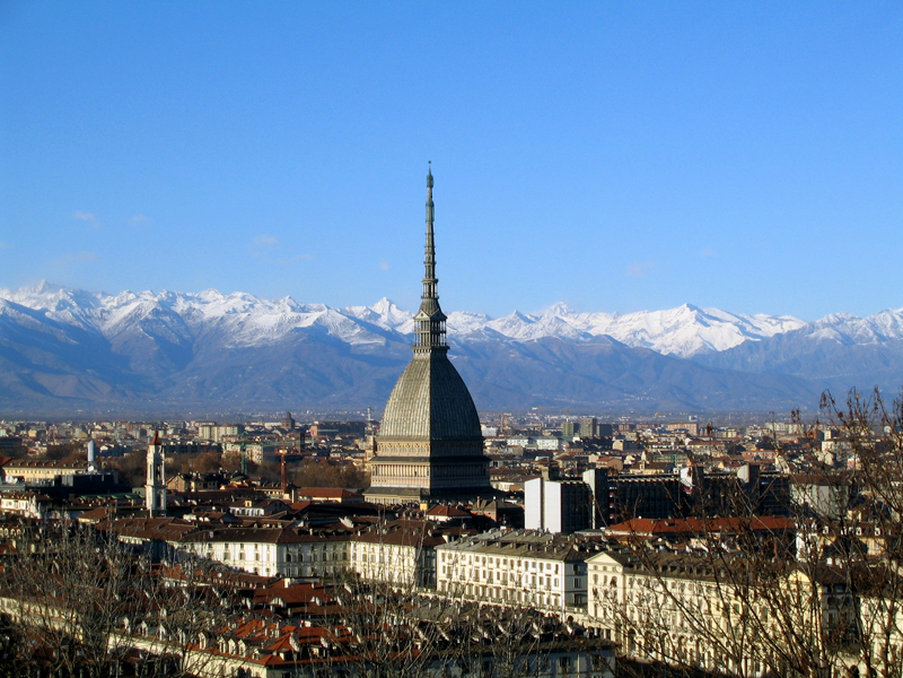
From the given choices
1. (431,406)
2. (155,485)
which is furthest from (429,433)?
(155,485)

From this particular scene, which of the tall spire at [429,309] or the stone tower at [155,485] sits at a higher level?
the tall spire at [429,309]

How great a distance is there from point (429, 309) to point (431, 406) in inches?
242

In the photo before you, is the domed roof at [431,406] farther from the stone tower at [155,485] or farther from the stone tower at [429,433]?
the stone tower at [155,485]

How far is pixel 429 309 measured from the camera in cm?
10488

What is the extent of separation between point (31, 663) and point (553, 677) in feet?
39.2

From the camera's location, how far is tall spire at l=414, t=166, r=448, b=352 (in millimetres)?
103188

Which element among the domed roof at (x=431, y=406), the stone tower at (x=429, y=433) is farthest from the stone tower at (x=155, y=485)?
the domed roof at (x=431, y=406)

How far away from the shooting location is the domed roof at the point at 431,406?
333 ft

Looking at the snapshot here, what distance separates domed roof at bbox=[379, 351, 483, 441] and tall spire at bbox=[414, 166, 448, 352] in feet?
2.14

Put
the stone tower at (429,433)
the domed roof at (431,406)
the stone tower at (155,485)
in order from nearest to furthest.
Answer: the stone tower at (155,485), the stone tower at (429,433), the domed roof at (431,406)

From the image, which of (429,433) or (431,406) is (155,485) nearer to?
(429,433)

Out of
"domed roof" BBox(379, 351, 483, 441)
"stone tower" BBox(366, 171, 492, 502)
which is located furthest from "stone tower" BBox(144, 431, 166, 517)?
"domed roof" BBox(379, 351, 483, 441)

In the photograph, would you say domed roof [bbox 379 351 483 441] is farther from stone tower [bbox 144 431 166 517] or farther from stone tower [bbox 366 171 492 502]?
stone tower [bbox 144 431 166 517]

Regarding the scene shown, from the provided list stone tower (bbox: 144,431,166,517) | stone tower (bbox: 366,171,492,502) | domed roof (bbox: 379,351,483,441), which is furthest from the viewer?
domed roof (bbox: 379,351,483,441)
